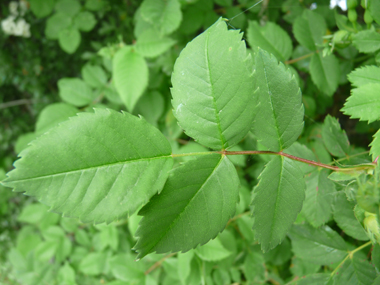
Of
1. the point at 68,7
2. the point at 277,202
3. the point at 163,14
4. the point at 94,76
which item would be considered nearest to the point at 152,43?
the point at 163,14

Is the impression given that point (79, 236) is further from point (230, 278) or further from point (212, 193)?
point (212, 193)

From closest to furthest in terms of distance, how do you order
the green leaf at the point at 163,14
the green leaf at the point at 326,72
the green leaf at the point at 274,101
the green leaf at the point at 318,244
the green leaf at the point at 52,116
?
the green leaf at the point at 274,101
the green leaf at the point at 318,244
the green leaf at the point at 326,72
the green leaf at the point at 163,14
the green leaf at the point at 52,116

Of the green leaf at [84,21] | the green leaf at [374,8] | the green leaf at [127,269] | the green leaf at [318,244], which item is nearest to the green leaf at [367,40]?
the green leaf at [374,8]

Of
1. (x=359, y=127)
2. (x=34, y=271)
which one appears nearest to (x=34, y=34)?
(x=34, y=271)

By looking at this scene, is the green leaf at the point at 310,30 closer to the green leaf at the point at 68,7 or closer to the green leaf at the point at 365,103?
the green leaf at the point at 365,103

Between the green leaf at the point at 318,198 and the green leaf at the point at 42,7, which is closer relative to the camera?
the green leaf at the point at 318,198

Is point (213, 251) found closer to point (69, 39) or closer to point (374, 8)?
point (374, 8)
